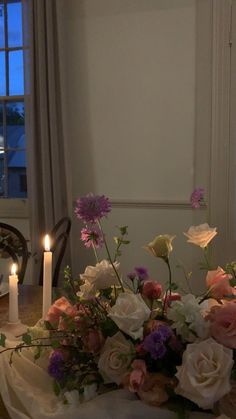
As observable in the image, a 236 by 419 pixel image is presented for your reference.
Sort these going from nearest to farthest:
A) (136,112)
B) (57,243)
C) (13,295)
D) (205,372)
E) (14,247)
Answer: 1. (205,372)
2. (13,295)
3. (14,247)
4. (57,243)
5. (136,112)

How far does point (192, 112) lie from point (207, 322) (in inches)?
89.5

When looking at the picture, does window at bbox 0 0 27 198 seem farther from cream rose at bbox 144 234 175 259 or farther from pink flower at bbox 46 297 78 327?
cream rose at bbox 144 234 175 259

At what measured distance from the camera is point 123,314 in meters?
0.81

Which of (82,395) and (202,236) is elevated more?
(202,236)

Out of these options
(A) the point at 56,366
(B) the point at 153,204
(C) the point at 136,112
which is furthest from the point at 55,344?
(C) the point at 136,112

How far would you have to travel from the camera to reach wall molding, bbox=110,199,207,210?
2965mm

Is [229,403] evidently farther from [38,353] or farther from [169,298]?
[38,353]

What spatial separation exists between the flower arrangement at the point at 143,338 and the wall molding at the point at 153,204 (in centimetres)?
201

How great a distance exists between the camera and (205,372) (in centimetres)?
74

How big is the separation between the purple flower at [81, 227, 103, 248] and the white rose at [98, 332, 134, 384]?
0.20 m

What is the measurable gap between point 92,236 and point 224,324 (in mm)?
315

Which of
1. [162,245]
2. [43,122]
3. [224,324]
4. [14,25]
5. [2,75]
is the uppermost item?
[14,25]

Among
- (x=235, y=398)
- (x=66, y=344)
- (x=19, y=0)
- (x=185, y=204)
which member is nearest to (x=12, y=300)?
(x=66, y=344)

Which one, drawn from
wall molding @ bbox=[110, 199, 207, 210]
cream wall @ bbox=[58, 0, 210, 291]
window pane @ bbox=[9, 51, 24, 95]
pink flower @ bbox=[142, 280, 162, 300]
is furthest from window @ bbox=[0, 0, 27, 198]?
pink flower @ bbox=[142, 280, 162, 300]
